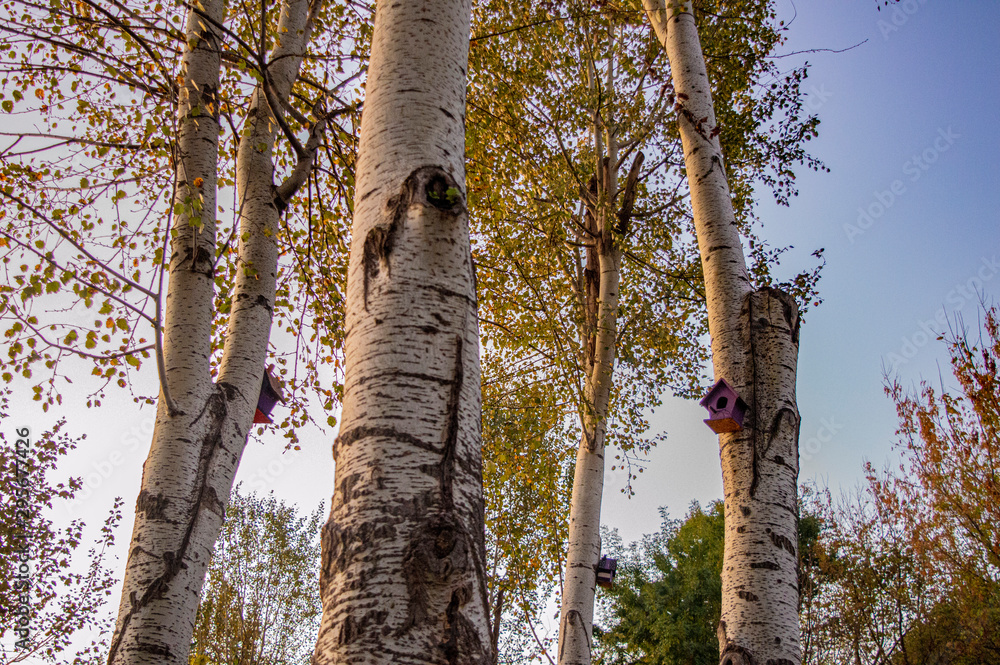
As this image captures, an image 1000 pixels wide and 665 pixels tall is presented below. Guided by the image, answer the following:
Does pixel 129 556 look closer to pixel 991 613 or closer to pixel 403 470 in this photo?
pixel 403 470

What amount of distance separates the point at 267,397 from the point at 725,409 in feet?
9.61

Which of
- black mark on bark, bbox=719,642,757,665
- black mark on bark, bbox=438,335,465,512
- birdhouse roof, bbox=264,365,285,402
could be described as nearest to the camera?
black mark on bark, bbox=438,335,465,512

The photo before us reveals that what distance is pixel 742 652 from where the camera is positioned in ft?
8.64

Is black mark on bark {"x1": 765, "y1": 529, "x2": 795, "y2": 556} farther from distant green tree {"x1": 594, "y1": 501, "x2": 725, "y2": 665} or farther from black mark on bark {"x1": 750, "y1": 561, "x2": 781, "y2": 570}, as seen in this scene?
distant green tree {"x1": 594, "y1": 501, "x2": 725, "y2": 665}

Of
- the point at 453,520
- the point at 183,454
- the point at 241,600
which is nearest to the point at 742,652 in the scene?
the point at 453,520

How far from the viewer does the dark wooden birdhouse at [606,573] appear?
709 centimetres

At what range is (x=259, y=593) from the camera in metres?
14.0

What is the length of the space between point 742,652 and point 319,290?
4.41 meters

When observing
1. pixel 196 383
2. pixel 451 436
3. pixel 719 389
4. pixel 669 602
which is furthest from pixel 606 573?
pixel 669 602

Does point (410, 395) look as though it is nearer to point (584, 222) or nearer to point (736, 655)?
point (736, 655)

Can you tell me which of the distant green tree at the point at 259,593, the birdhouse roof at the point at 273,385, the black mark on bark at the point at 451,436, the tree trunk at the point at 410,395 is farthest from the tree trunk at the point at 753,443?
the distant green tree at the point at 259,593

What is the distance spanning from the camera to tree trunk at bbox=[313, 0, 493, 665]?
4.14 feet

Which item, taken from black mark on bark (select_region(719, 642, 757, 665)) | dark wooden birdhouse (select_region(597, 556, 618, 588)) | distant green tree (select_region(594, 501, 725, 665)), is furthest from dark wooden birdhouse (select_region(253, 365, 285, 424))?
distant green tree (select_region(594, 501, 725, 665))

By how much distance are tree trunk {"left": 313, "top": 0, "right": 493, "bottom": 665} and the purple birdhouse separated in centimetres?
189
